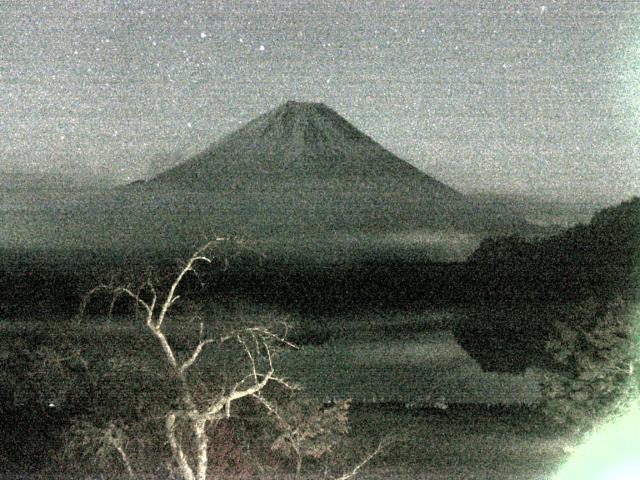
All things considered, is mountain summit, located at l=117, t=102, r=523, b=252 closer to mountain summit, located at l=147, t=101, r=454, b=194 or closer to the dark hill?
mountain summit, located at l=147, t=101, r=454, b=194

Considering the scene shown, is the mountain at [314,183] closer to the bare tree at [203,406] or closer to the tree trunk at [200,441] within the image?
the bare tree at [203,406]

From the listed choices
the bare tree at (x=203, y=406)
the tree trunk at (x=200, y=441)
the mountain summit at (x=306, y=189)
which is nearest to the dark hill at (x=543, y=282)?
the bare tree at (x=203, y=406)

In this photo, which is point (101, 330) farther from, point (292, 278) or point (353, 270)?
point (353, 270)

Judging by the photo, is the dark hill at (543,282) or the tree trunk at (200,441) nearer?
the tree trunk at (200,441)

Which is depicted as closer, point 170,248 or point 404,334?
point 404,334

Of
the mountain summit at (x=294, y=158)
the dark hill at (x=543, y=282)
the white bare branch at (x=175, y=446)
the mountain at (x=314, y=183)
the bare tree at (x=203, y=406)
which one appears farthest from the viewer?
the mountain summit at (x=294, y=158)

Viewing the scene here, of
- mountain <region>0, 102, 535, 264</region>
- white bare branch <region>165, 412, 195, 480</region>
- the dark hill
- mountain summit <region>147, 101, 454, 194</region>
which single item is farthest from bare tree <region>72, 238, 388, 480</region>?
mountain summit <region>147, 101, 454, 194</region>

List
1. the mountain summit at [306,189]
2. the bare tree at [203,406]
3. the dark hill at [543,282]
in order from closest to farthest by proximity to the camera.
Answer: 1. the bare tree at [203,406]
2. the dark hill at [543,282]
3. the mountain summit at [306,189]

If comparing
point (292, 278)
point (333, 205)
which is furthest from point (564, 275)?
point (333, 205)

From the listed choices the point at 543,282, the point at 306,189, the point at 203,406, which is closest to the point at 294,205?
the point at 306,189

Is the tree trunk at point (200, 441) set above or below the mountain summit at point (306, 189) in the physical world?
above
